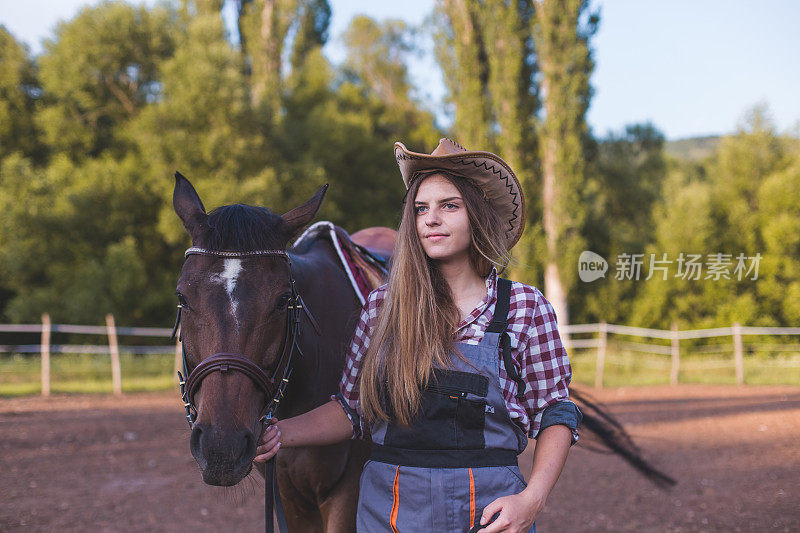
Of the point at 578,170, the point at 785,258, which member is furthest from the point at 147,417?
the point at 785,258

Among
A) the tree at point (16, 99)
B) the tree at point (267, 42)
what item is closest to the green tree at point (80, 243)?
the tree at point (16, 99)

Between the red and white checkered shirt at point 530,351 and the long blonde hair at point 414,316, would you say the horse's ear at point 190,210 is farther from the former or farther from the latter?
the red and white checkered shirt at point 530,351

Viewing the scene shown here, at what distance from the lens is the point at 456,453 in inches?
55.4

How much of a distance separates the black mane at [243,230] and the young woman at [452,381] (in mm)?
338

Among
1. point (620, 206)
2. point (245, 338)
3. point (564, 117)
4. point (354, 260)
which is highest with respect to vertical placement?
point (564, 117)

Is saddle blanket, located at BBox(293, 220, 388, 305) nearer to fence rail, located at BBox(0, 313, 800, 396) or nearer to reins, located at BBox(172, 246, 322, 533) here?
reins, located at BBox(172, 246, 322, 533)

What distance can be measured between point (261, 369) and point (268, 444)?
6.9 inches

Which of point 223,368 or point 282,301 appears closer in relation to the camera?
point 223,368

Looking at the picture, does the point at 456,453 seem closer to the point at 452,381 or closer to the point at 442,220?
the point at 452,381

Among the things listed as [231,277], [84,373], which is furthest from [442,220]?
[84,373]

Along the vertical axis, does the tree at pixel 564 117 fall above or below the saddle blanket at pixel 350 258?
above

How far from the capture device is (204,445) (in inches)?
52.4

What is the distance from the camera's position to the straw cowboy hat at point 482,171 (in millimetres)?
1571

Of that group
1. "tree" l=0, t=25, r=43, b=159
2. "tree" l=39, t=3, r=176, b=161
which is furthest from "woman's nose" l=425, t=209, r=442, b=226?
"tree" l=0, t=25, r=43, b=159
